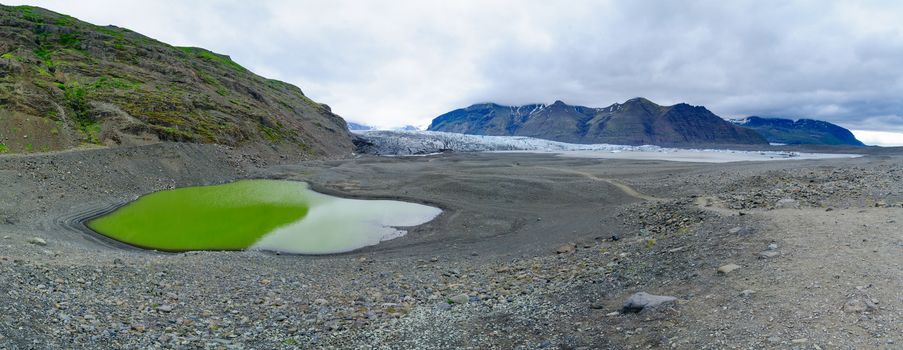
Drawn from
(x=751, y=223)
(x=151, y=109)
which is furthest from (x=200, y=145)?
(x=751, y=223)

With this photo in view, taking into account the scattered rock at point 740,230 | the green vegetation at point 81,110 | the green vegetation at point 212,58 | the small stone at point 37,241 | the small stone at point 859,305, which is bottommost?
the small stone at point 37,241

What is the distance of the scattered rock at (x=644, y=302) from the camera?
1029 cm

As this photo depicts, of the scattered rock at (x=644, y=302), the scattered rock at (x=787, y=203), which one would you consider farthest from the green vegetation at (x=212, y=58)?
the scattered rock at (x=644, y=302)

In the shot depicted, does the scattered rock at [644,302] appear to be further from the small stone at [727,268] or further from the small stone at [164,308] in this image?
the small stone at [164,308]

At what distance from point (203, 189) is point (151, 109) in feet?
85.2

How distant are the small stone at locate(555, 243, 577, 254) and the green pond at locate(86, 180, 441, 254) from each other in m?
10.2

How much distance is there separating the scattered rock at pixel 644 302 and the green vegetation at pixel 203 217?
20.4m

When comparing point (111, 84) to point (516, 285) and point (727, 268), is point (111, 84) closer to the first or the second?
point (516, 285)

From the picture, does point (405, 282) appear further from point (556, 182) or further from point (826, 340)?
point (556, 182)

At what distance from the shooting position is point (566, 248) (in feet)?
67.4

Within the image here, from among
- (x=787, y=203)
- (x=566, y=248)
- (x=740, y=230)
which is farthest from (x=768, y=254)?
(x=787, y=203)

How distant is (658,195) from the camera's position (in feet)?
116

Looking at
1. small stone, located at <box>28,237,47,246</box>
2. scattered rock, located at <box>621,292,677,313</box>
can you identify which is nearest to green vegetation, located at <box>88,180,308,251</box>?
small stone, located at <box>28,237,47,246</box>

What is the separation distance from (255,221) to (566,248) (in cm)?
2123
